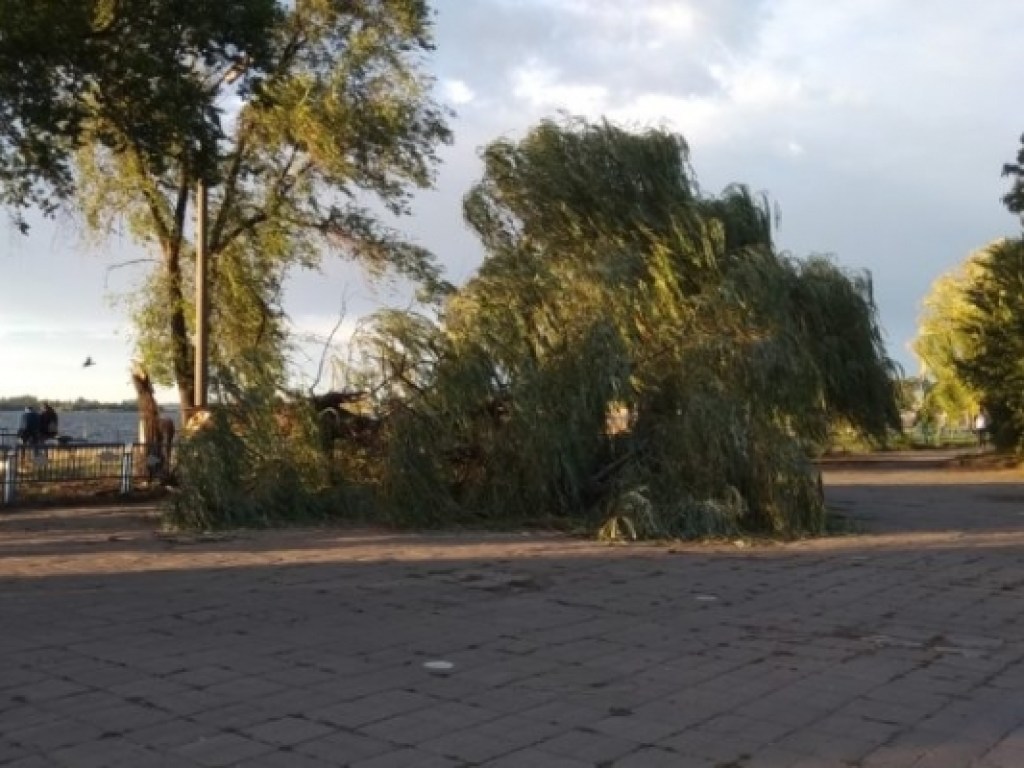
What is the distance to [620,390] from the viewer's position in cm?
1602

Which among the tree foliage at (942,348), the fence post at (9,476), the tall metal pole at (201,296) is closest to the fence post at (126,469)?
the fence post at (9,476)

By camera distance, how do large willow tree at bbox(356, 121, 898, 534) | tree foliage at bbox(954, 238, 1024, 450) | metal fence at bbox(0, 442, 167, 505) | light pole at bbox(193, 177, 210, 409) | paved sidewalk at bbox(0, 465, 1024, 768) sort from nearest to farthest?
paved sidewalk at bbox(0, 465, 1024, 768) < large willow tree at bbox(356, 121, 898, 534) < metal fence at bbox(0, 442, 167, 505) < light pole at bbox(193, 177, 210, 409) < tree foliage at bbox(954, 238, 1024, 450)

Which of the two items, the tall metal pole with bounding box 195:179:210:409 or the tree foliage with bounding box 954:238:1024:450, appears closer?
the tall metal pole with bounding box 195:179:210:409

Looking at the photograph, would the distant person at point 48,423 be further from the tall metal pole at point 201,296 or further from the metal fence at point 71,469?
the tall metal pole at point 201,296

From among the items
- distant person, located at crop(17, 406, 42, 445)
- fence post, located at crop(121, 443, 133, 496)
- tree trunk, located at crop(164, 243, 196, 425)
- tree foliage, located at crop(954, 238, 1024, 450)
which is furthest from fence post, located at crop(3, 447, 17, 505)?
tree foliage, located at crop(954, 238, 1024, 450)

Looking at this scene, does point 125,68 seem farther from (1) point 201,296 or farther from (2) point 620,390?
(2) point 620,390

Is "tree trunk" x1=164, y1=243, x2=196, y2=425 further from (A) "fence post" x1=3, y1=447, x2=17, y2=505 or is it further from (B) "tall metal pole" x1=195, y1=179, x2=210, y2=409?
(A) "fence post" x1=3, y1=447, x2=17, y2=505

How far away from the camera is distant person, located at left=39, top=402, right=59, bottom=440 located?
28.2m

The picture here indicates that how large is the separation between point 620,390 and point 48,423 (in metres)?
18.4

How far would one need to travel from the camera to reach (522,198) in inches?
824

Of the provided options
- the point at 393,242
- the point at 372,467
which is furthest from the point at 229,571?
the point at 393,242

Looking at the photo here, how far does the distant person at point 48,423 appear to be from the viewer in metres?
28.2

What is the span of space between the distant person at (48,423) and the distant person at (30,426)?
3.3 inches

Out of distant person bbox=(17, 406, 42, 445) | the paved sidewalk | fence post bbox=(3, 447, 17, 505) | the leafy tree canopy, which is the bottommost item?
the paved sidewalk
